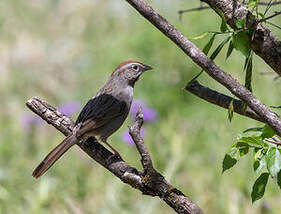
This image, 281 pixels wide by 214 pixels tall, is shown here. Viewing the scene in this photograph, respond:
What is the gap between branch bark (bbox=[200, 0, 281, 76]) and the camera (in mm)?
2139

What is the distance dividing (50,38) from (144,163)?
910 cm

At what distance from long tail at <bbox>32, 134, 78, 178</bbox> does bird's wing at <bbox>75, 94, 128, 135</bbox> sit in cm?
52

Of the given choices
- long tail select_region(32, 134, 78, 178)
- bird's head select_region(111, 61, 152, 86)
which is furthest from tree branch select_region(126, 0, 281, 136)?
bird's head select_region(111, 61, 152, 86)

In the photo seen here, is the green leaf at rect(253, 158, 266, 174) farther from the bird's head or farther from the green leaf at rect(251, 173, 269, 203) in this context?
the bird's head

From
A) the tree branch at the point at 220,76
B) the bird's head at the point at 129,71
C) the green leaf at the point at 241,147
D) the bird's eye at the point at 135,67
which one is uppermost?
the bird's eye at the point at 135,67

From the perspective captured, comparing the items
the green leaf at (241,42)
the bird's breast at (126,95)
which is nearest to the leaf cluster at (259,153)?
the green leaf at (241,42)

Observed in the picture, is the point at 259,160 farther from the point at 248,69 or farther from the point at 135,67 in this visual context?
the point at 135,67

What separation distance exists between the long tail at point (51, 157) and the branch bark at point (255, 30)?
1.71 meters

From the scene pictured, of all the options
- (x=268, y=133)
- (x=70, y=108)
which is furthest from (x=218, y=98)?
(x=70, y=108)

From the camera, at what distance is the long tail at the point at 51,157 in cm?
349

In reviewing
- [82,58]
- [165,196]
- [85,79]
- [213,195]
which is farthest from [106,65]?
[165,196]

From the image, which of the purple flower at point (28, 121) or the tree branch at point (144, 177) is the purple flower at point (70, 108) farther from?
the tree branch at point (144, 177)

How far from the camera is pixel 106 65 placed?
26.5 ft

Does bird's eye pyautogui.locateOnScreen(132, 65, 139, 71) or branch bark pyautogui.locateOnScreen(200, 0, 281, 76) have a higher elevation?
bird's eye pyautogui.locateOnScreen(132, 65, 139, 71)
